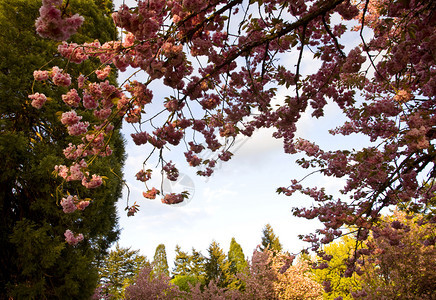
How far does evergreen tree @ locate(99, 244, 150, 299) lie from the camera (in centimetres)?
1786

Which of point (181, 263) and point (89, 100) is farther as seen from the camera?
point (181, 263)

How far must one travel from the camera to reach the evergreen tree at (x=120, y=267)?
17.9m

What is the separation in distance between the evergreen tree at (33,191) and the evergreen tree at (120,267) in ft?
40.3

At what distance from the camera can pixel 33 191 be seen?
6.39 meters

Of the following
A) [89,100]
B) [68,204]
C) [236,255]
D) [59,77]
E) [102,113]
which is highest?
A: [236,255]

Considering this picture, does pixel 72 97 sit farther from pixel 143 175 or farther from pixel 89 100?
pixel 143 175

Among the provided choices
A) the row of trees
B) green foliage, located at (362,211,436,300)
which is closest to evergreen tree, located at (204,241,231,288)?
the row of trees

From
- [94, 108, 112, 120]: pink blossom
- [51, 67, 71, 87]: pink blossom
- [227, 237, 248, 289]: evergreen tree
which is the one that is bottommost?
[94, 108, 112, 120]: pink blossom

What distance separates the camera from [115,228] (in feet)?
36.2

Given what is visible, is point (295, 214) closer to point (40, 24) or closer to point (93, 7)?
point (40, 24)

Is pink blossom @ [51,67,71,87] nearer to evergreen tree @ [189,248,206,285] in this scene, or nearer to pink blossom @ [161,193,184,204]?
pink blossom @ [161,193,184,204]

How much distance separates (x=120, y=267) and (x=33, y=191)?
15470mm

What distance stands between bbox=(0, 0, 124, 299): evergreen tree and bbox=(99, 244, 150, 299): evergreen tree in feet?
40.3

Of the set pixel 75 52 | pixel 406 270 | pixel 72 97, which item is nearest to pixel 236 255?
pixel 406 270
